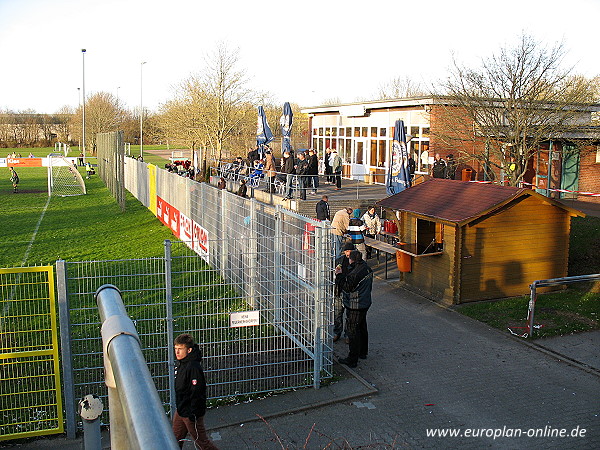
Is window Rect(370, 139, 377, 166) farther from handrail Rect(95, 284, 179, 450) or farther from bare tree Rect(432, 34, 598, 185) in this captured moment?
handrail Rect(95, 284, 179, 450)

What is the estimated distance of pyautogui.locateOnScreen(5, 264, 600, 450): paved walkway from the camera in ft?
23.1

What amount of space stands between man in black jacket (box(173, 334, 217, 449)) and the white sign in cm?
172

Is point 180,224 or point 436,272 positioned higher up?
point 180,224

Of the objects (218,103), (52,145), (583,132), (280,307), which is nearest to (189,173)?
(218,103)

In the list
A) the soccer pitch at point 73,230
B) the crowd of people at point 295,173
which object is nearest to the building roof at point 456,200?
the crowd of people at point 295,173

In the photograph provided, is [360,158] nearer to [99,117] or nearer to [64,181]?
[64,181]

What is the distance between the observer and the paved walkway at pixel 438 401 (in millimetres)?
7051

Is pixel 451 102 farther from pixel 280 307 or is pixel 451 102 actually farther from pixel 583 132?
pixel 280 307

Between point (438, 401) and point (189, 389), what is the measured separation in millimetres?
3650

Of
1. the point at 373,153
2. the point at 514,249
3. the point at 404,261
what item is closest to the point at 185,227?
the point at 404,261

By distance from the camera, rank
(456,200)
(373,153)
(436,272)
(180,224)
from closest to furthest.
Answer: (436,272) < (456,200) < (180,224) < (373,153)

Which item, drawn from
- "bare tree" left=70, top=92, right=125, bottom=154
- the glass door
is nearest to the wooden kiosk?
the glass door

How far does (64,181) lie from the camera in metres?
45.5

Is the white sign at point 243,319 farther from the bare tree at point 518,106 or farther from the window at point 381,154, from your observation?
the window at point 381,154
